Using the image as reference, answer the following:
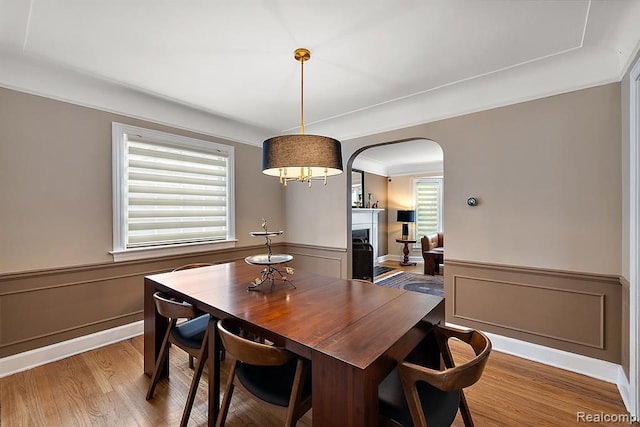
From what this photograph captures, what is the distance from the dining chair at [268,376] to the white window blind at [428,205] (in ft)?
21.7

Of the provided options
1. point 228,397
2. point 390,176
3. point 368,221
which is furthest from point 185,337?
point 390,176

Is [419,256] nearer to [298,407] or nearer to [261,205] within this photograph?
[261,205]

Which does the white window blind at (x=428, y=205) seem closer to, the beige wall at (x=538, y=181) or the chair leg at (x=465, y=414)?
the beige wall at (x=538, y=181)

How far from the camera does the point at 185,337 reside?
1900 millimetres

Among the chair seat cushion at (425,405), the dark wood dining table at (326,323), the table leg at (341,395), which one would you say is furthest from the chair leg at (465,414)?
the table leg at (341,395)

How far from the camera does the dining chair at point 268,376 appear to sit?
1219mm

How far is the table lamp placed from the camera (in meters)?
7.03

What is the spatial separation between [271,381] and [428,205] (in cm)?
682

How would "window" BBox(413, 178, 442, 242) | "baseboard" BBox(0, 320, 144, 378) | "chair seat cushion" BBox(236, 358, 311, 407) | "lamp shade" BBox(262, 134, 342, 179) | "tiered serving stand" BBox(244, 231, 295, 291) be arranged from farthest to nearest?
"window" BBox(413, 178, 442, 242)
"baseboard" BBox(0, 320, 144, 378)
"tiered serving stand" BBox(244, 231, 295, 291)
"lamp shade" BBox(262, 134, 342, 179)
"chair seat cushion" BBox(236, 358, 311, 407)

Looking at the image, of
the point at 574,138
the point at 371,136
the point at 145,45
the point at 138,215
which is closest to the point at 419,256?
the point at 371,136

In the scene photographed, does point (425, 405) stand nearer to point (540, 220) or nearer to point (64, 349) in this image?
point (540, 220)

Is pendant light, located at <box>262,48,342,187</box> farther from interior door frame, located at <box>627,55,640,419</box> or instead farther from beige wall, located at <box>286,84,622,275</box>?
interior door frame, located at <box>627,55,640,419</box>

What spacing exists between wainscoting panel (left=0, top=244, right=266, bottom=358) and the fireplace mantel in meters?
3.86

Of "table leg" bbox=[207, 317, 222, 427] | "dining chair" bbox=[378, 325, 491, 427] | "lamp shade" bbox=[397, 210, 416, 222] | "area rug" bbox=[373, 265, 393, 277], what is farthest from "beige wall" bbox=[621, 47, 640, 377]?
"lamp shade" bbox=[397, 210, 416, 222]
